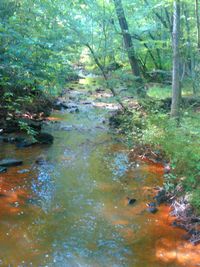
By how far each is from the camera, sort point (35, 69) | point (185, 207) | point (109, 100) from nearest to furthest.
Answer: point (185, 207)
point (35, 69)
point (109, 100)

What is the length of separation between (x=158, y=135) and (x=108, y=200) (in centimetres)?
257

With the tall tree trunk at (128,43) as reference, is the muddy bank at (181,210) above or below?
below

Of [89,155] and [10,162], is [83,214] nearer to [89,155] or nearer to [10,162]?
[10,162]

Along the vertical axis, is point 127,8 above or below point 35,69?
above

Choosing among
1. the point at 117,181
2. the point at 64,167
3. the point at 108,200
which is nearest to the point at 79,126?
the point at 64,167

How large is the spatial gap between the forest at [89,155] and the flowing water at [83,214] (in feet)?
0.07

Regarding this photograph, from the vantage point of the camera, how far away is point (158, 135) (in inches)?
332

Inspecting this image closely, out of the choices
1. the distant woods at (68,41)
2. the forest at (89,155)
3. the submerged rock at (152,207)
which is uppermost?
the distant woods at (68,41)

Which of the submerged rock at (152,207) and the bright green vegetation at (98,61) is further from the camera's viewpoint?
the bright green vegetation at (98,61)

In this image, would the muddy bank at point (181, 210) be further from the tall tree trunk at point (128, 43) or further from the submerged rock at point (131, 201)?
the tall tree trunk at point (128, 43)

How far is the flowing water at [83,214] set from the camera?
4.87m

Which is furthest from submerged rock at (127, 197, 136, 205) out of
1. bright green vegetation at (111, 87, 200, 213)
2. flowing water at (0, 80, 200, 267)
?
bright green vegetation at (111, 87, 200, 213)

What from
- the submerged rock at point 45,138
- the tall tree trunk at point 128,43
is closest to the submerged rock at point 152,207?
the submerged rock at point 45,138

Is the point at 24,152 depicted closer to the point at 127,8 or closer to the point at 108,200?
the point at 108,200
